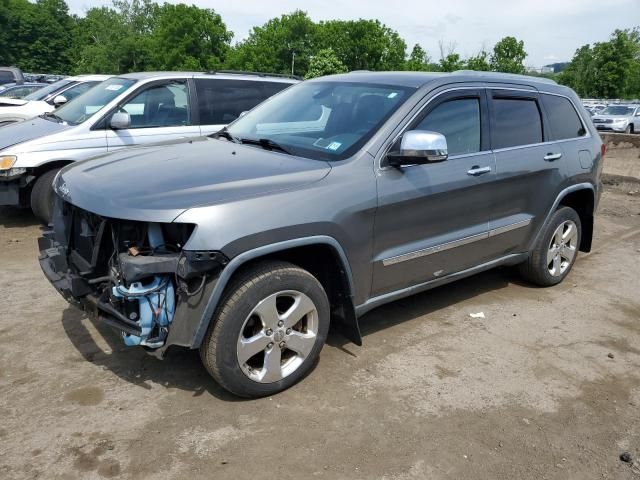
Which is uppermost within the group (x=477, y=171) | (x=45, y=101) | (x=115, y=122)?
(x=45, y=101)

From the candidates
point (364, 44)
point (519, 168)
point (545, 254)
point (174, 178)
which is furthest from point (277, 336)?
point (364, 44)

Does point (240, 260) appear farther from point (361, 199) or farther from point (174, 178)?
point (361, 199)

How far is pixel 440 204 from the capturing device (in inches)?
156

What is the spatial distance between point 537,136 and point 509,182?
0.67 m

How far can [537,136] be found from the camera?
192 inches

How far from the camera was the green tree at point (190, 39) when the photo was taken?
5847cm

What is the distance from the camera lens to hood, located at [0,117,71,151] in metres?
6.52

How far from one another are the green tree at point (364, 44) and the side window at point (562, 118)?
51.2 m

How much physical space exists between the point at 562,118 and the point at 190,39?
58944 millimetres

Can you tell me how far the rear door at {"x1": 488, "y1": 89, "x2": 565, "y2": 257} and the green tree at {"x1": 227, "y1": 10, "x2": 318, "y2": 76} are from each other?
5555 centimetres

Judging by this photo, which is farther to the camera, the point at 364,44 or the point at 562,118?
the point at 364,44

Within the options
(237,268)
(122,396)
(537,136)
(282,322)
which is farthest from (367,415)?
(537,136)

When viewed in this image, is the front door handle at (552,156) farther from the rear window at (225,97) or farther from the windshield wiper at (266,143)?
the rear window at (225,97)

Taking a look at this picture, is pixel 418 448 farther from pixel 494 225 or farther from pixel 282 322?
pixel 494 225
